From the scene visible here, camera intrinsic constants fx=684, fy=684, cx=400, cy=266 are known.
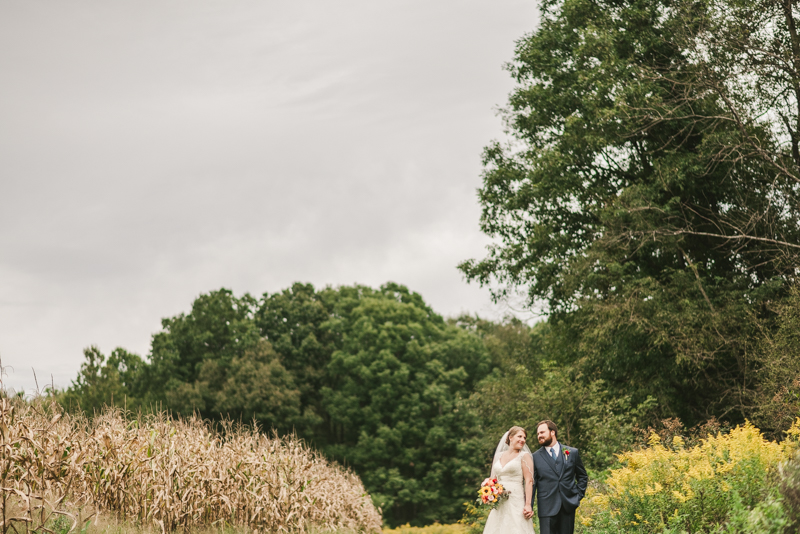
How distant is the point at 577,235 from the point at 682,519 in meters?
14.4

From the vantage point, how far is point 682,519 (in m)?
8.00

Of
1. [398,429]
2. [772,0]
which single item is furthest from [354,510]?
[398,429]

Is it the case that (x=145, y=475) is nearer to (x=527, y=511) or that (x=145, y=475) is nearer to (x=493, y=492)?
(x=493, y=492)

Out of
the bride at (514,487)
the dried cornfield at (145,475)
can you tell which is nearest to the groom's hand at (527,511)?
the bride at (514,487)

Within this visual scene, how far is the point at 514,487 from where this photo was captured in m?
8.68

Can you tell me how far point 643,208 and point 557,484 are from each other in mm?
10265

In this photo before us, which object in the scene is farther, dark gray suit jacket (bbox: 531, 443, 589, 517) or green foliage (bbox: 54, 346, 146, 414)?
green foliage (bbox: 54, 346, 146, 414)

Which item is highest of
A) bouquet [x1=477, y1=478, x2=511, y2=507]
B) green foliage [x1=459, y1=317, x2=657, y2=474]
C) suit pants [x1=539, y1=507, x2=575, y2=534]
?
green foliage [x1=459, y1=317, x2=657, y2=474]

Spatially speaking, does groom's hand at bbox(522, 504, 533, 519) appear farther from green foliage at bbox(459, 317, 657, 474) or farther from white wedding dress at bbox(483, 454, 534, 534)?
green foliage at bbox(459, 317, 657, 474)

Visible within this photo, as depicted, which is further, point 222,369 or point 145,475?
point 222,369

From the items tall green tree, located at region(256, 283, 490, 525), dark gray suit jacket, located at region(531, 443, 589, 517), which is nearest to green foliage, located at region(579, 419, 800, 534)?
dark gray suit jacket, located at region(531, 443, 589, 517)

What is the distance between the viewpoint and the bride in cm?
845

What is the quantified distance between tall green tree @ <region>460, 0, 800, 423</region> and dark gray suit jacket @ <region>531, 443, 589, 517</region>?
877cm

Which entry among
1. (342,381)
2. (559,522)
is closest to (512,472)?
(559,522)
